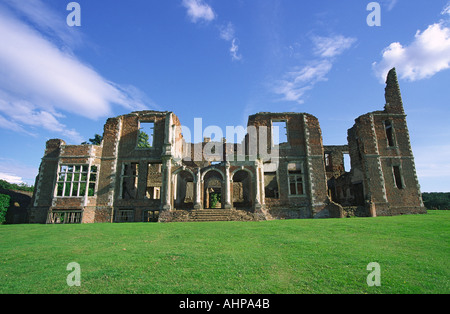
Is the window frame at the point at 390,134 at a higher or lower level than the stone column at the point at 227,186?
higher

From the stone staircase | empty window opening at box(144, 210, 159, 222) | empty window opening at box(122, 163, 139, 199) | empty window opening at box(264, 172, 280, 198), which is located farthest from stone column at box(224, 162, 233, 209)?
empty window opening at box(122, 163, 139, 199)

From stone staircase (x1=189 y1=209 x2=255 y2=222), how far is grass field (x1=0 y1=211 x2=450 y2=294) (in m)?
8.21

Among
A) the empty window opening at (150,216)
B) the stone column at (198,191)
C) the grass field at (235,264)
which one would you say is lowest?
the grass field at (235,264)

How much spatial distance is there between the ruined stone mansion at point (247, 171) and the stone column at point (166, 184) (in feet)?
0.23

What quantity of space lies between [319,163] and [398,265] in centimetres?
1680

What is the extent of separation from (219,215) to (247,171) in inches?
197

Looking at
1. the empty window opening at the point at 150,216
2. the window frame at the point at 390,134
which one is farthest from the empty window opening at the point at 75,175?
the window frame at the point at 390,134

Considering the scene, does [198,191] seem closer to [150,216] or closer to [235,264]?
[150,216]

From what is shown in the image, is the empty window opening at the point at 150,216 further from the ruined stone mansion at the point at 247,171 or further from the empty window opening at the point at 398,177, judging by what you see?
the empty window opening at the point at 398,177

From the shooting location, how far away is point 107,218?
2022 centimetres

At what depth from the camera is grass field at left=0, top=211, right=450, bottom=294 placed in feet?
14.6

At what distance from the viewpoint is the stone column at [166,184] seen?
1903cm

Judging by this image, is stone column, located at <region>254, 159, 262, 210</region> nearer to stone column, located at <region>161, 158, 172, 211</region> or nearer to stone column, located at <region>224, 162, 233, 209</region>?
stone column, located at <region>224, 162, 233, 209</region>
